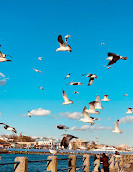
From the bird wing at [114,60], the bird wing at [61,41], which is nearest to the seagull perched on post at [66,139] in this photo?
the bird wing at [114,60]

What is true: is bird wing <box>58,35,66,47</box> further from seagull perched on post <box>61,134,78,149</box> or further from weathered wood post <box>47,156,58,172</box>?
weathered wood post <box>47,156,58,172</box>

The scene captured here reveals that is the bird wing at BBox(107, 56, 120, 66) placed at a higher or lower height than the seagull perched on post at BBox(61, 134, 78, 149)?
higher

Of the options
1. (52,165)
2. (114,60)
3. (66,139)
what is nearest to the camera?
(52,165)

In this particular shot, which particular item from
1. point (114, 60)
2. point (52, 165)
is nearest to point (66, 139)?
point (114, 60)

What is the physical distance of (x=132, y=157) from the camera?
34281 mm

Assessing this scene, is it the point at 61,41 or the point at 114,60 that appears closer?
the point at 114,60

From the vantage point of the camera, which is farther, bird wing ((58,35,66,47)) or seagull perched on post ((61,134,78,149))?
bird wing ((58,35,66,47))

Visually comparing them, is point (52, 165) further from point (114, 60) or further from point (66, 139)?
point (114, 60)

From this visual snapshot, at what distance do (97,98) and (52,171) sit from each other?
8.64 meters

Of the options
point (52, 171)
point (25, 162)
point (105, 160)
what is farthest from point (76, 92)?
point (25, 162)

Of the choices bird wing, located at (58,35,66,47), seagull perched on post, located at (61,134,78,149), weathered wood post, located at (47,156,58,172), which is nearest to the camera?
weathered wood post, located at (47,156,58,172)

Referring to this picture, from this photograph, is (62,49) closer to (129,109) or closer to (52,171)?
(52,171)

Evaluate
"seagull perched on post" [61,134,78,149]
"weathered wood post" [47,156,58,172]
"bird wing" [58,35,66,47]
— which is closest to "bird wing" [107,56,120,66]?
"bird wing" [58,35,66,47]

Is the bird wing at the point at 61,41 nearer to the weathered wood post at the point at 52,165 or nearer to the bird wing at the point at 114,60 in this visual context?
the bird wing at the point at 114,60
